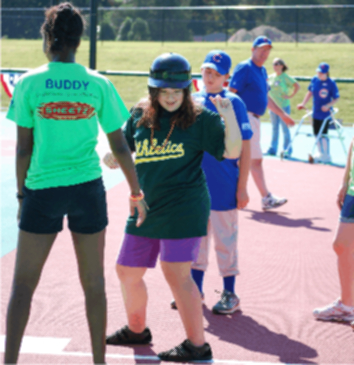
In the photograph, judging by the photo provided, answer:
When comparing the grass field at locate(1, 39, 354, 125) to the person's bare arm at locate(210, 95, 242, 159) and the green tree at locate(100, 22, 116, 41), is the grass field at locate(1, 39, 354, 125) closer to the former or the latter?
the green tree at locate(100, 22, 116, 41)

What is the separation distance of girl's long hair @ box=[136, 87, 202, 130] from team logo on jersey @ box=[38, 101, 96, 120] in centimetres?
72

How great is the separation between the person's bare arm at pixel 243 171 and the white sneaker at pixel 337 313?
1.02 m

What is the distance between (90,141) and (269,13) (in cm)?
3054

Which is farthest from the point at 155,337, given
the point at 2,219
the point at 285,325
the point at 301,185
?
the point at 301,185

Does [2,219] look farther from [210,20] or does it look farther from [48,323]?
[210,20]

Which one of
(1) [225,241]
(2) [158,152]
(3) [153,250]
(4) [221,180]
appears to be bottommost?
(1) [225,241]

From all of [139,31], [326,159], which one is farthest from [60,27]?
[139,31]

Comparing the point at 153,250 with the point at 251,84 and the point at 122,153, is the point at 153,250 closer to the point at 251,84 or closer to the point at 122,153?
the point at 122,153

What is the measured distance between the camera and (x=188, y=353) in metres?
3.71

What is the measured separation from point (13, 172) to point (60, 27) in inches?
286

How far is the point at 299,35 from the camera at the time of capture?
3128 cm

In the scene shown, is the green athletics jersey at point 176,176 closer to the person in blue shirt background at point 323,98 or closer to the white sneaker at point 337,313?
the white sneaker at point 337,313

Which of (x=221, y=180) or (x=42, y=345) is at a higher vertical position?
(x=221, y=180)

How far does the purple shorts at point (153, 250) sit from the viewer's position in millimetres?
3600
